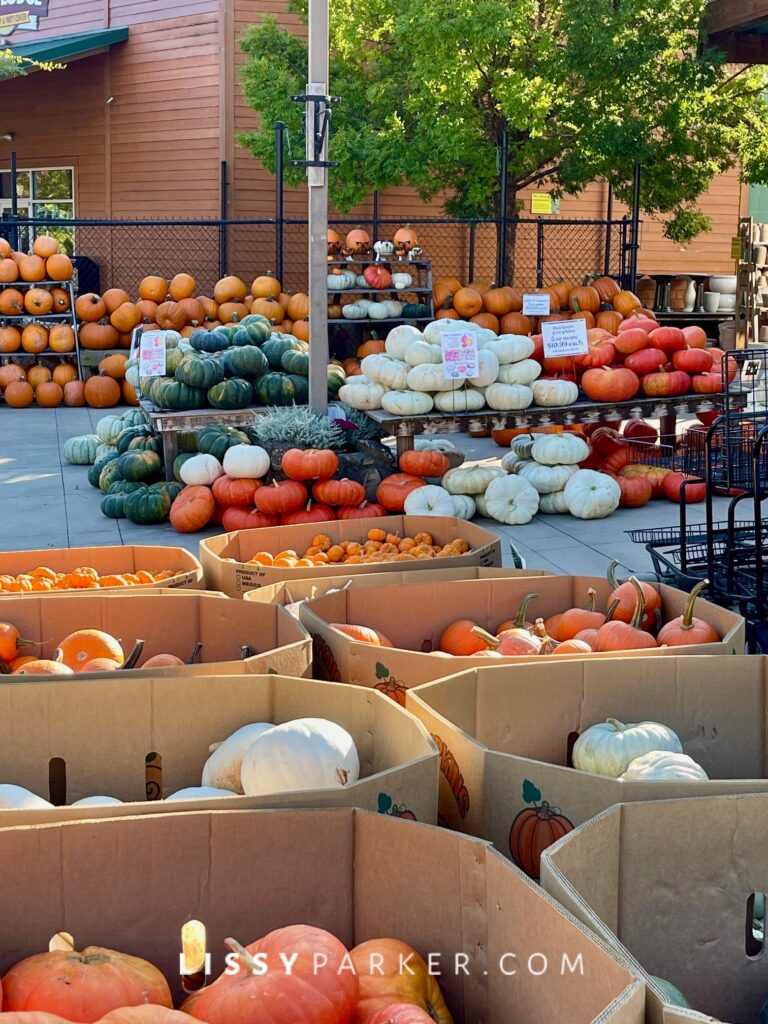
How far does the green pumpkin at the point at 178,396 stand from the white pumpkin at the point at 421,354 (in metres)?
1.63

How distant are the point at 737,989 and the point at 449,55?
11.6 metres

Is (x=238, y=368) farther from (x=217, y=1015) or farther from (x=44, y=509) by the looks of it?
(x=217, y=1015)

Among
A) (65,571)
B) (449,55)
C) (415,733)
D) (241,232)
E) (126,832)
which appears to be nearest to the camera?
(126,832)

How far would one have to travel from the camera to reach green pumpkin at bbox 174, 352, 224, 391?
29.4 ft

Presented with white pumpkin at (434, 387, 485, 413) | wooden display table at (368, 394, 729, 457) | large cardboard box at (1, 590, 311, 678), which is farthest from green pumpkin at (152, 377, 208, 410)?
large cardboard box at (1, 590, 311, 678)

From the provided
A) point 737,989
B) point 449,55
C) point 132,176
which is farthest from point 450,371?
point 132,176

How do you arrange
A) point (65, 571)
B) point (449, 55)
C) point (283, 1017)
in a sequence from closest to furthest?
1. point (283, 1017)
2. point (65, 571)
3. point (449, 55)

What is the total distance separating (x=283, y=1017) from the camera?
1.72 metres

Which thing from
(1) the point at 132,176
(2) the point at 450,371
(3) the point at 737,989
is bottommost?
(3) the point at 737,989

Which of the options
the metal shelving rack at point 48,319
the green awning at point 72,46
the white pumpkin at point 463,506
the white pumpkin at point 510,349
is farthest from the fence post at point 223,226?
the white pumpkin at point 463,506

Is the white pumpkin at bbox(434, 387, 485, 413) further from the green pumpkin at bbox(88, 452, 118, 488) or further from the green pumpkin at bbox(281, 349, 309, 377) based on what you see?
the green pumpkin at bbox(88, 452, 118, 488)

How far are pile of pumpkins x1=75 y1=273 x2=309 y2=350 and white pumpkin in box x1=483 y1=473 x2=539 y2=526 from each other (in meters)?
5.80

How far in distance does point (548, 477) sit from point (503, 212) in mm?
6223

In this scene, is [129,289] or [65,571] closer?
[65,571]
